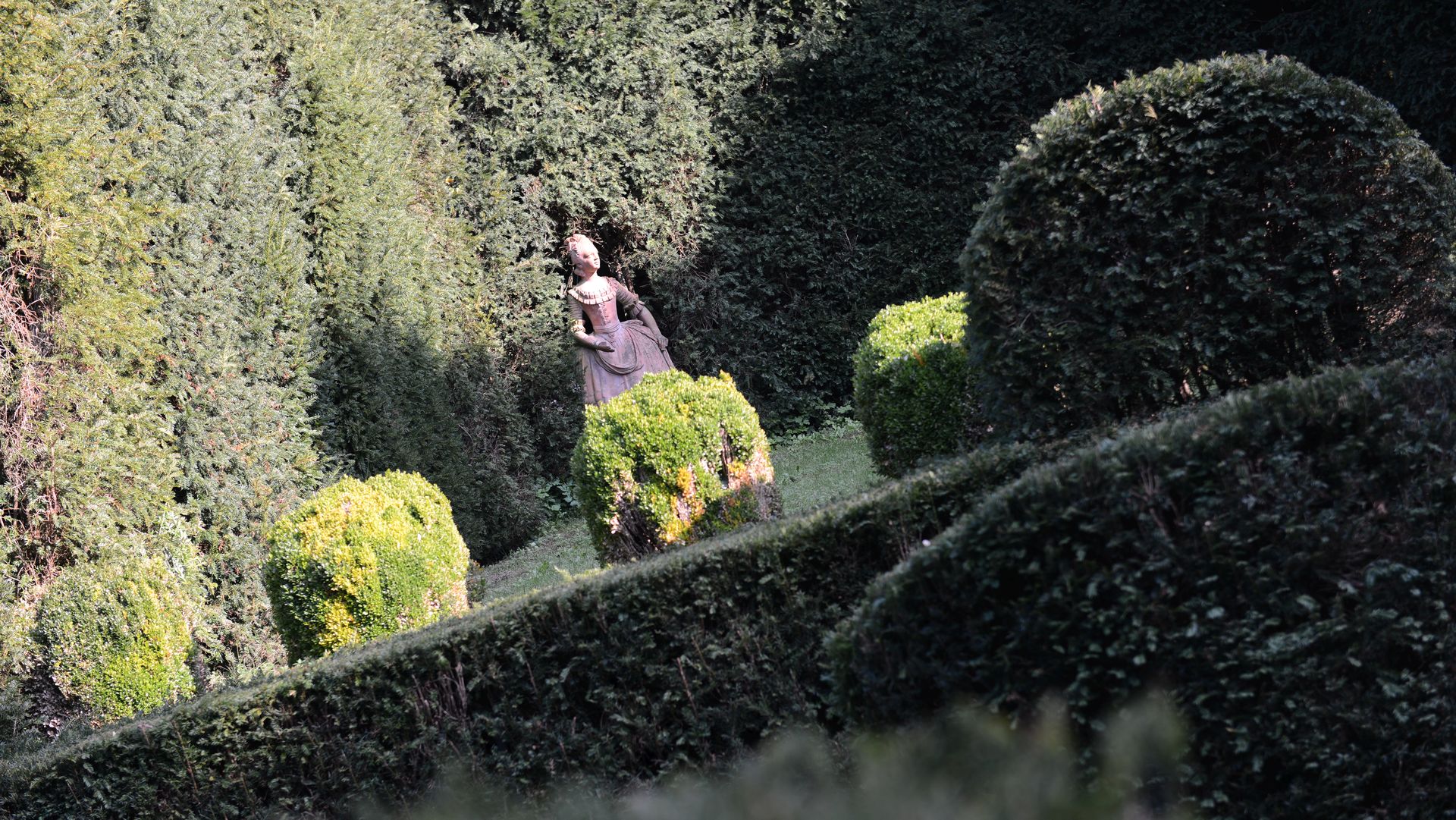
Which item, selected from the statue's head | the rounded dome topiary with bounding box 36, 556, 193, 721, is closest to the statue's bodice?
the statue's head

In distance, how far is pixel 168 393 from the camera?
8016 millimetres

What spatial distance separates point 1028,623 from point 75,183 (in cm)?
685

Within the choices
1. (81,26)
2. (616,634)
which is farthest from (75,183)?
(616,634)

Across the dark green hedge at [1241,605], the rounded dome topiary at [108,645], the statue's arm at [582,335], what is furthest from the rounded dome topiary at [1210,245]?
the statue's arm at [582,335]

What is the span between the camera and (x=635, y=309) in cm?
1120

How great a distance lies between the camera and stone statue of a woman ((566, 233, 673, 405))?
10.9 m

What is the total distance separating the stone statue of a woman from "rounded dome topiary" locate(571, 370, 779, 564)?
4.11 m

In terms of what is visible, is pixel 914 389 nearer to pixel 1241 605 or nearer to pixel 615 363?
pixel 615 363

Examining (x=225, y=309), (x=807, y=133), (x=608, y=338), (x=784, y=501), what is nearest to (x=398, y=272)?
(x=608, y=338)

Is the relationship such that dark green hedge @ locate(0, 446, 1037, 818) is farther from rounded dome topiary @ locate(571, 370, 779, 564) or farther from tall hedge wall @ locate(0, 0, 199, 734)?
tall hedge wall @ locate(0, 0, 199, 734)

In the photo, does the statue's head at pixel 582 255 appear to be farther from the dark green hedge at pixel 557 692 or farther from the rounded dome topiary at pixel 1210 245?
the rounded dome topiary at pixel 1210 245

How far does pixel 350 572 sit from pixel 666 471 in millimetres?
1768

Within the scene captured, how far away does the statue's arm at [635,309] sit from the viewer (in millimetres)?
11109

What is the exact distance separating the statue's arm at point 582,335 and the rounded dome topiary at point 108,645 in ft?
15.1
